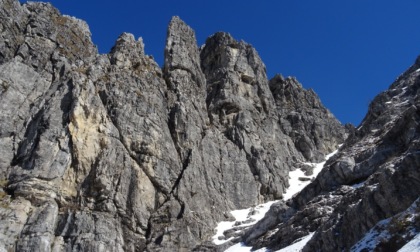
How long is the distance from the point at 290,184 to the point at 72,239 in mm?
50355

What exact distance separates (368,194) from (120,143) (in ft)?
138

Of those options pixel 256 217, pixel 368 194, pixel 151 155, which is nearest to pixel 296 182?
pixel 256 217

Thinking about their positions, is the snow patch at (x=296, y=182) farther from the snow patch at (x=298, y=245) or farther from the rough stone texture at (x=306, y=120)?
the snow patch at (x=298, y=245)

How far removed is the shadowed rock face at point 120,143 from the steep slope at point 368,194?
6.41 m

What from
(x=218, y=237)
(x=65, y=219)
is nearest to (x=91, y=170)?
(x=65, y=219)

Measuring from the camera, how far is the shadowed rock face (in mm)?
60000

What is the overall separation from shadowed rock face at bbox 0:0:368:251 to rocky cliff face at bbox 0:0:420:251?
20 centimetres

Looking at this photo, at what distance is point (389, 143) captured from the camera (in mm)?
51844

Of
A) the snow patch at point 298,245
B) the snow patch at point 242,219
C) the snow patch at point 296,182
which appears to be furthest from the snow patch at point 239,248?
the snow patch at point 296,182

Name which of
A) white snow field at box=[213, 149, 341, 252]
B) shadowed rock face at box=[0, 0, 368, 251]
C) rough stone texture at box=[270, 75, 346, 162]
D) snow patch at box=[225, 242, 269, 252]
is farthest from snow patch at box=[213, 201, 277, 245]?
rough stone texture at box=[270, 75, 346, 162]

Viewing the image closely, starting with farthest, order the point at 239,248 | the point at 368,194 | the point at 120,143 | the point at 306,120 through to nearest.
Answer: the point at 306,120, the point at 120,143, the point at 239,248, the point at 368,194

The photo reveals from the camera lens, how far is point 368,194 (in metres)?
39.2

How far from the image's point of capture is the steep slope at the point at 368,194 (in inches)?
1405

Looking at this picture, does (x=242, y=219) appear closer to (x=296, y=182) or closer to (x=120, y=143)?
(x=120, y=143)
